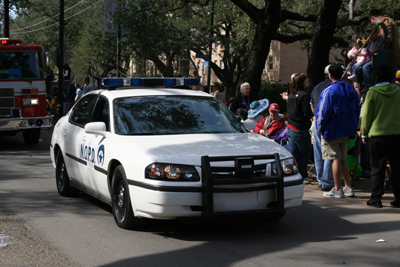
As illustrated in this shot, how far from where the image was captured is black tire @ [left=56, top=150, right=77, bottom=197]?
7758 mm

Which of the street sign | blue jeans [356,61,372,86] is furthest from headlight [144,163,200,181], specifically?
the street sign

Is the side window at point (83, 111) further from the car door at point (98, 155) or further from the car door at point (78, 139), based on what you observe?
the car door at point (98, 155)

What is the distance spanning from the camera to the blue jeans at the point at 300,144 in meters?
8.38

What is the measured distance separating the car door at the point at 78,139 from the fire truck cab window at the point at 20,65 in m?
7.06

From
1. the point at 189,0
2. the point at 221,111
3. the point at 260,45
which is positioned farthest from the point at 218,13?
the point at 221,111

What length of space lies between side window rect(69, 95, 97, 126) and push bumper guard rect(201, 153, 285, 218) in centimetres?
266

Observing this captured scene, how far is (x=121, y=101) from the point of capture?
6.61 meters

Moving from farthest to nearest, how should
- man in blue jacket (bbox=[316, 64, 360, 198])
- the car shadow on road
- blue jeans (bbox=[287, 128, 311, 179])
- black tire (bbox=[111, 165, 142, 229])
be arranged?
blue jeans (bbox=[287, 128, 311, 179]) → man in blue jacket (bbox=[316, 64, 360, 198]) → black tire (bbox=[111, 165, 142, 229]) → the car shadow on road

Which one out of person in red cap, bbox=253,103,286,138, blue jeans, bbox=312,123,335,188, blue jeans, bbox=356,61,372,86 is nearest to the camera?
blue jeans, bbox=312,123,335,188

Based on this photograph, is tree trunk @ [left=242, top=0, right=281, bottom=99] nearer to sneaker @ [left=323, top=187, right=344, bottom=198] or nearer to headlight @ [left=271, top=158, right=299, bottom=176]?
sneaker @ [left=323, top=187, right=344, bottom=198]

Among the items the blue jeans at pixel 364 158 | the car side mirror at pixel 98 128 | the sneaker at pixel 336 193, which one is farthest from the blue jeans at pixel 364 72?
the car side mirror at pixel 98 128

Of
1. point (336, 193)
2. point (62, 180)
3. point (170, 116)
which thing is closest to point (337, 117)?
point (336, 193)

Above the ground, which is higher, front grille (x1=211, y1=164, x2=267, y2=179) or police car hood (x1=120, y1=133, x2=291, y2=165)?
police car hood (x1=120, y1=133, x2=291, y2=165)

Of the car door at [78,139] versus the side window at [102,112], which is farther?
the car door at [78,139]
